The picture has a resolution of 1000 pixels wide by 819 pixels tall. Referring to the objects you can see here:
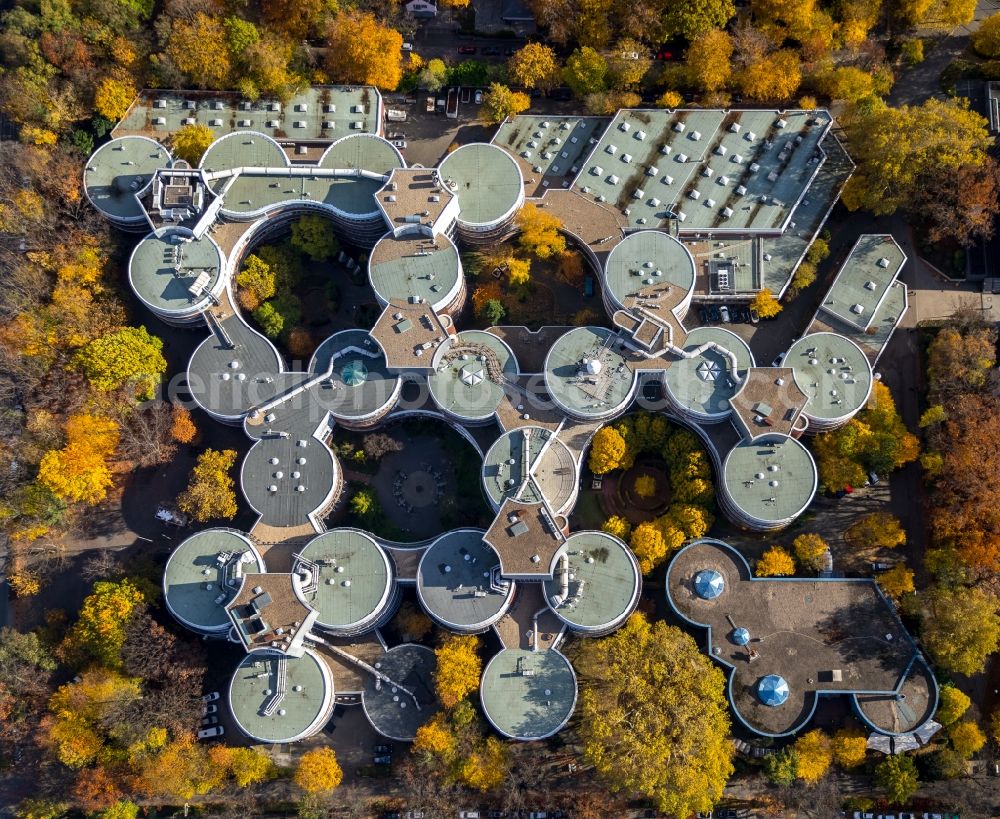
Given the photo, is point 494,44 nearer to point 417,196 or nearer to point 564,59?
point 564,59

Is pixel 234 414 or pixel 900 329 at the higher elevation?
pixel 900 329

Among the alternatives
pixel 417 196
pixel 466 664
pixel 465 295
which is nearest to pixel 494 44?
pixel 417 196

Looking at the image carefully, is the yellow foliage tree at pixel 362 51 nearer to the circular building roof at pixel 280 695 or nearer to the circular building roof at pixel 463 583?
the circular building roof at pixel 463 583

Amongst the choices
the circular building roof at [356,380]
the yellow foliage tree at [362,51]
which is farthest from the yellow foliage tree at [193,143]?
the circular building roof at [356,380]

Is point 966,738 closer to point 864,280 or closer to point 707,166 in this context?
point 864,280

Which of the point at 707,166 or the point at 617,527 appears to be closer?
the point at 617,527

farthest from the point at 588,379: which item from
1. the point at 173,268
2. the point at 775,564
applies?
the point at 173,268
